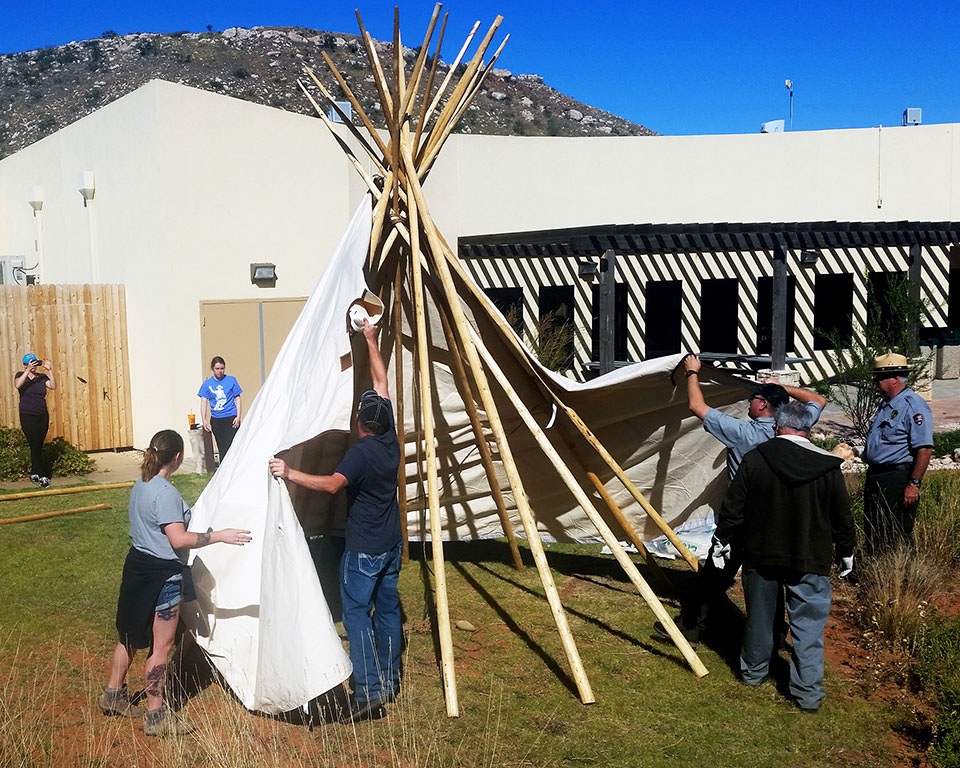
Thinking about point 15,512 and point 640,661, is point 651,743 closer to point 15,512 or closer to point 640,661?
point 640,661

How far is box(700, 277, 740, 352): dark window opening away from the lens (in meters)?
17.5

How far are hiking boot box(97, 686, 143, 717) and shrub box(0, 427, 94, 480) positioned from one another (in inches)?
263

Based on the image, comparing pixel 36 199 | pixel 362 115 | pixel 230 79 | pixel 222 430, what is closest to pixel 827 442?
pixel 222 430

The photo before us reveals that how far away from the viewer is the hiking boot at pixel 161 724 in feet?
13.9

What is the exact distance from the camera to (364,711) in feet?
14.6

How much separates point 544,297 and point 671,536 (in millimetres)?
11943

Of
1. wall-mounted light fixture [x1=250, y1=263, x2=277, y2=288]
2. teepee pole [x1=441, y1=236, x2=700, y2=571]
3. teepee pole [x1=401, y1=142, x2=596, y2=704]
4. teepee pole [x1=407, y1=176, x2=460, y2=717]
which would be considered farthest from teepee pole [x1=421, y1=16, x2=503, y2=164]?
wall-mounted light fixture [x1=250, y1=263, x2=277, y2=288]

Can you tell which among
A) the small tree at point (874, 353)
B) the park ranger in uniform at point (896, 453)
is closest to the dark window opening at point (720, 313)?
the small tree at point (874, 353)

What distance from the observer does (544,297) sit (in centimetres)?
1766

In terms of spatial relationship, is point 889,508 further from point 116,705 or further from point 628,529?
point 116,705

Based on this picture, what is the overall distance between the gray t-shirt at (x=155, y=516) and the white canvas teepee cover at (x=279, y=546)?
0.44 metres

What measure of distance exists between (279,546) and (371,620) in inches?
28.7

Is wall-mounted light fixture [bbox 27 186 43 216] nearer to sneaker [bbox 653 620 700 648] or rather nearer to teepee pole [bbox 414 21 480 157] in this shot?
teepee pole [bbox 414 21 480 157]

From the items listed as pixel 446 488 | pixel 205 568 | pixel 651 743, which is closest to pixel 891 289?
pixel 446 488
